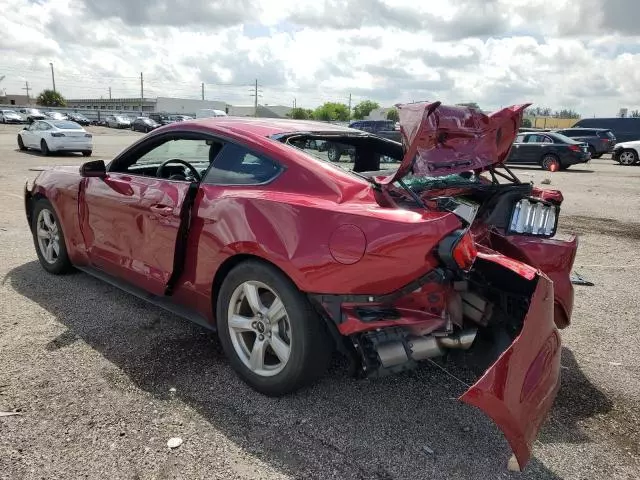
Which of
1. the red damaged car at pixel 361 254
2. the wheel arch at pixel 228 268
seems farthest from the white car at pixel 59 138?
the wheel arch at pixel 228 268

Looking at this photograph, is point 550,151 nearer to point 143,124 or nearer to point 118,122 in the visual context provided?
point 143,124

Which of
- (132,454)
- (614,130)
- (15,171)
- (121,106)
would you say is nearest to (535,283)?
(132,454)

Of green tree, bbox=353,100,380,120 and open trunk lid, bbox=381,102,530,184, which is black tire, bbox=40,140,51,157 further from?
green tree, bbox=353,100,380,120

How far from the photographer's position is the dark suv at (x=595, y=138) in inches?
990

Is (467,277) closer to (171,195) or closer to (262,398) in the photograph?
→ (262,398)

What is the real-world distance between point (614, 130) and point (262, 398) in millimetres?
33066

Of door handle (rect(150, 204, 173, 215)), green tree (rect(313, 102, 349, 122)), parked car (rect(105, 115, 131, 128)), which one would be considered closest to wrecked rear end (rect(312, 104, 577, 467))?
door handle (rect(150, 204, 173, 215))

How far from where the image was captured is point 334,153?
357cm

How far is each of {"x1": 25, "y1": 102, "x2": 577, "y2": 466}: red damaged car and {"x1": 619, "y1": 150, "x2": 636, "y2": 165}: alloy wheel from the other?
76.7 feet

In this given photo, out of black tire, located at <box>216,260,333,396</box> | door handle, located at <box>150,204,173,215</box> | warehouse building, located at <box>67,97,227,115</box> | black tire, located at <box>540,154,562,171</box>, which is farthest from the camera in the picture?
warehouse building, located at <box>67,97,227,115</box>

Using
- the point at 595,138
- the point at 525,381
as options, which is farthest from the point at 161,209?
the point at 595,138

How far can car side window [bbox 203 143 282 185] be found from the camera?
3074 mm

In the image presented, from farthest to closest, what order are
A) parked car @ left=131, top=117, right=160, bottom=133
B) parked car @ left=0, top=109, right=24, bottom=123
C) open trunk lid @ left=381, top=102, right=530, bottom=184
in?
parked car @ left=0, top=109, right=24, bottom=123 → parked car @ left=131, top=117, right=160, bottom=133 → open trunk lid @ left=381, top=102, right=530, bottom=184

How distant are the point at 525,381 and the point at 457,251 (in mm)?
647
